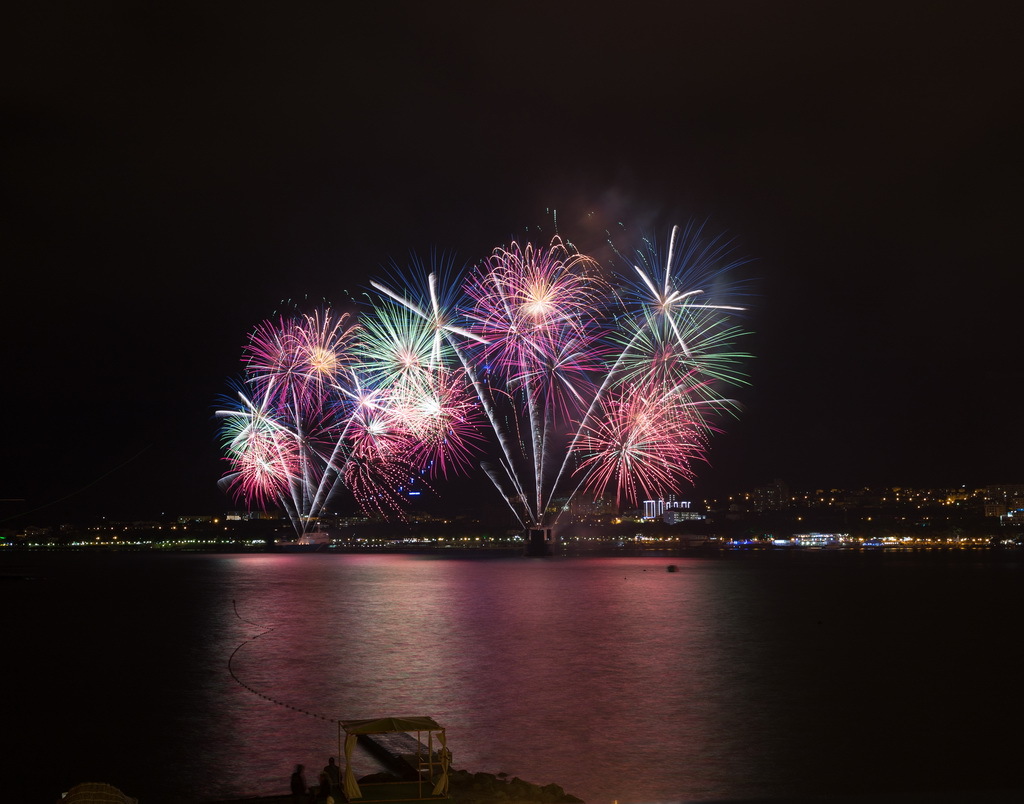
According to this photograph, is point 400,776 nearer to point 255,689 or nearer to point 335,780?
point 335,780

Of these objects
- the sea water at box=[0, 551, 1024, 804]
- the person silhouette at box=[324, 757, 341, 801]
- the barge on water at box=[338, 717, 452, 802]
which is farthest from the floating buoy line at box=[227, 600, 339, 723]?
the person silhouette at box=[324, 757, 341, 801]

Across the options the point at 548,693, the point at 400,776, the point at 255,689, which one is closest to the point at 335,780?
the point at 400,776

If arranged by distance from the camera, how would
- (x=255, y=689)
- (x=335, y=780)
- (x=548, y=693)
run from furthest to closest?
(x=255, y=689) → (x=548, y=693) → (x=335, y=780)

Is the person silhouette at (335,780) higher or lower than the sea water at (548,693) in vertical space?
higher

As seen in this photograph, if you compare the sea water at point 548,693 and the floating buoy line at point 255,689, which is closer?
the sea water at point 548,693

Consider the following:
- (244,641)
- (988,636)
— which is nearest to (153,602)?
(244,641)

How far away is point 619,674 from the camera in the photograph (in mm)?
30391

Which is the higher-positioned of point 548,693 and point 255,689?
point 255,689

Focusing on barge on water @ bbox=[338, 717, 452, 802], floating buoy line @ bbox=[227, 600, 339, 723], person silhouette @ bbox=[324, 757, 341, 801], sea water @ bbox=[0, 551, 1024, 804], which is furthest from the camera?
floating buoy line @ bbox=[227, 600, 339, 723]

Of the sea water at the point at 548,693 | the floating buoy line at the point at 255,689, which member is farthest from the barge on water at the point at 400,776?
the floating buoy line at the point at 255,689

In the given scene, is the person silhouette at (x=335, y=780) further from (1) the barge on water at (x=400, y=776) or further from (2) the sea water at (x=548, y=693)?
(2) the sea water at (x=548, y=693)

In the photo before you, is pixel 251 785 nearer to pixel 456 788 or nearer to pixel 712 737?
pixel 456 788

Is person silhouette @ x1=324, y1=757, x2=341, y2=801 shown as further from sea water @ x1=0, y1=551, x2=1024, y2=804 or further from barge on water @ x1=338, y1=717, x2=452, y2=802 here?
sea water @ x1=0, y1=551, x2=1024, y2=804

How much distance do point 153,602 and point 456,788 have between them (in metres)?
57.0
